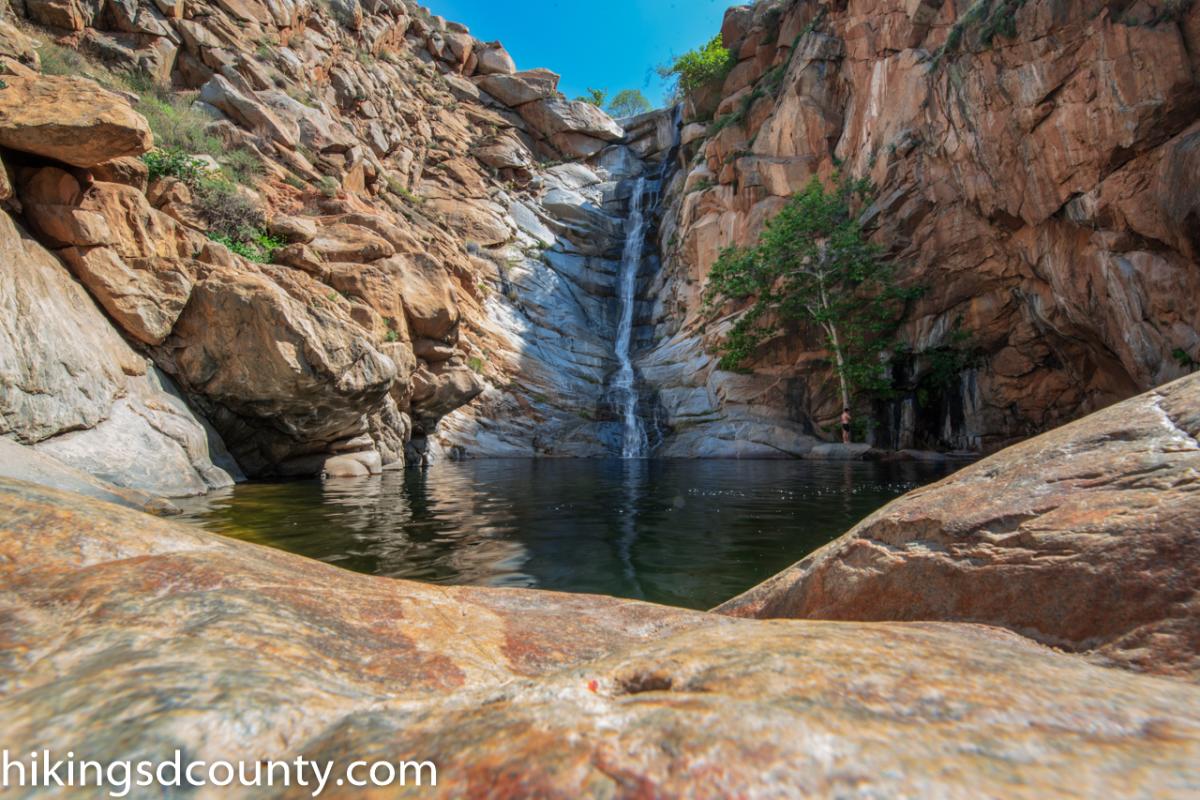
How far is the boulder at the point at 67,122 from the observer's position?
8.79 metres

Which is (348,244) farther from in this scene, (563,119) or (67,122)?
(563,119)

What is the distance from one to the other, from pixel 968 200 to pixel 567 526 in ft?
58.5

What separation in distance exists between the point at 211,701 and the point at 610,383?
2702cm

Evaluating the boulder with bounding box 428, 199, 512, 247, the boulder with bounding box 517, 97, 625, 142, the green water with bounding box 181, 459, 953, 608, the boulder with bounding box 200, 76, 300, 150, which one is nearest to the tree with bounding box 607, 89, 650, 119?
the boulder with bounding box 517, 97, 625, 142

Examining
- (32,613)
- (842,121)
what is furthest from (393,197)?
(32,613)

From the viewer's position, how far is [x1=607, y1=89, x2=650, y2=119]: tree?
56.4m

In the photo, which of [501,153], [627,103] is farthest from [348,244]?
[627,103]

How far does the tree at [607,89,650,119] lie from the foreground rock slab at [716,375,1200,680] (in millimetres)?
61036

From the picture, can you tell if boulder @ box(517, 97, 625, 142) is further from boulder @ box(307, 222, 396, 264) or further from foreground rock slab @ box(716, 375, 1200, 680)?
foreground rock slab @ box(716, 375, 1200, 680)

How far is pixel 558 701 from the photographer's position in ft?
4.44

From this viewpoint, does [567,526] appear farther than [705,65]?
No

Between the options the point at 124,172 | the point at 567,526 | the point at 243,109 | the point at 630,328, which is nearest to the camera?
the point at 567,526

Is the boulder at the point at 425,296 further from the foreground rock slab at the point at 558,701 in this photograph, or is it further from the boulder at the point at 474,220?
the foreground rock slab at the point at 558,701

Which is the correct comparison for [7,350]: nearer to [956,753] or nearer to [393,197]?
[956,753]
